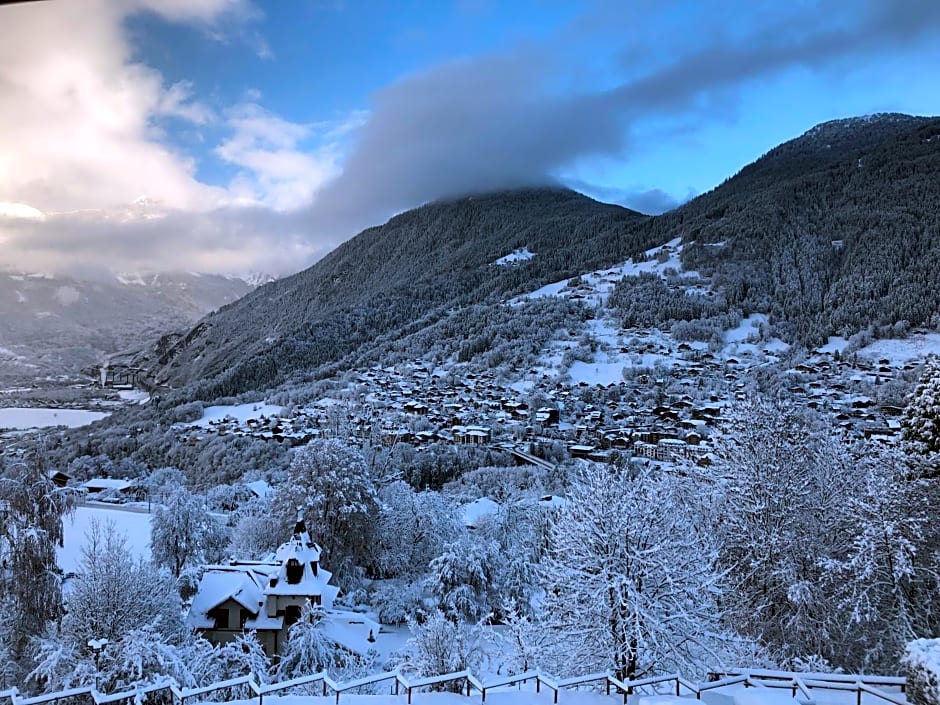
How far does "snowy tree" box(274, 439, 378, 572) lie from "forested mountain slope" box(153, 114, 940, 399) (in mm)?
66385

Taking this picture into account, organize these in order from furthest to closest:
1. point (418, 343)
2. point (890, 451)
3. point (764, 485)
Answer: point (418, 343)
point (890, 451)
point (764, 485)

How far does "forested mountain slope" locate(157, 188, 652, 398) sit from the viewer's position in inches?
4048

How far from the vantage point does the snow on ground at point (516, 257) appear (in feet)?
442

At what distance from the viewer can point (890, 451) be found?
42.5ft

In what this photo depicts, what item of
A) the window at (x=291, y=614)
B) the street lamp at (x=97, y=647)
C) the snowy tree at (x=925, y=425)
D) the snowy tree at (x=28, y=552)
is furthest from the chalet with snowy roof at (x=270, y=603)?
the snowy tree at (x=925, y=425)

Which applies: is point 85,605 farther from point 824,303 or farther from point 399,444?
point 824,303

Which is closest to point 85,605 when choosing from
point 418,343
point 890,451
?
point 890,451

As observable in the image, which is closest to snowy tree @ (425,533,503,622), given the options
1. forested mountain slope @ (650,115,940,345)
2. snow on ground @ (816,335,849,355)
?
snow on ground @ (816,335,849,355)

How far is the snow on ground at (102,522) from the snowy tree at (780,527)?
14349 millimetres

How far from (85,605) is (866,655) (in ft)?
44.2

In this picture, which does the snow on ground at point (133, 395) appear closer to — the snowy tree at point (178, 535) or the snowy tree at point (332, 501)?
the snowy tree at point (332, 501)

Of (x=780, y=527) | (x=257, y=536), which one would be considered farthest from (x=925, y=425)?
(x=257, y=536)

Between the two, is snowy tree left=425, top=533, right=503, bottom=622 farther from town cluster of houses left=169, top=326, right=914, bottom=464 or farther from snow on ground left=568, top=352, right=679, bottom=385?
snow on ground left=568, top=352, right=679, bottom=385

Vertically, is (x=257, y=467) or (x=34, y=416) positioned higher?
(x=34, y=416)
